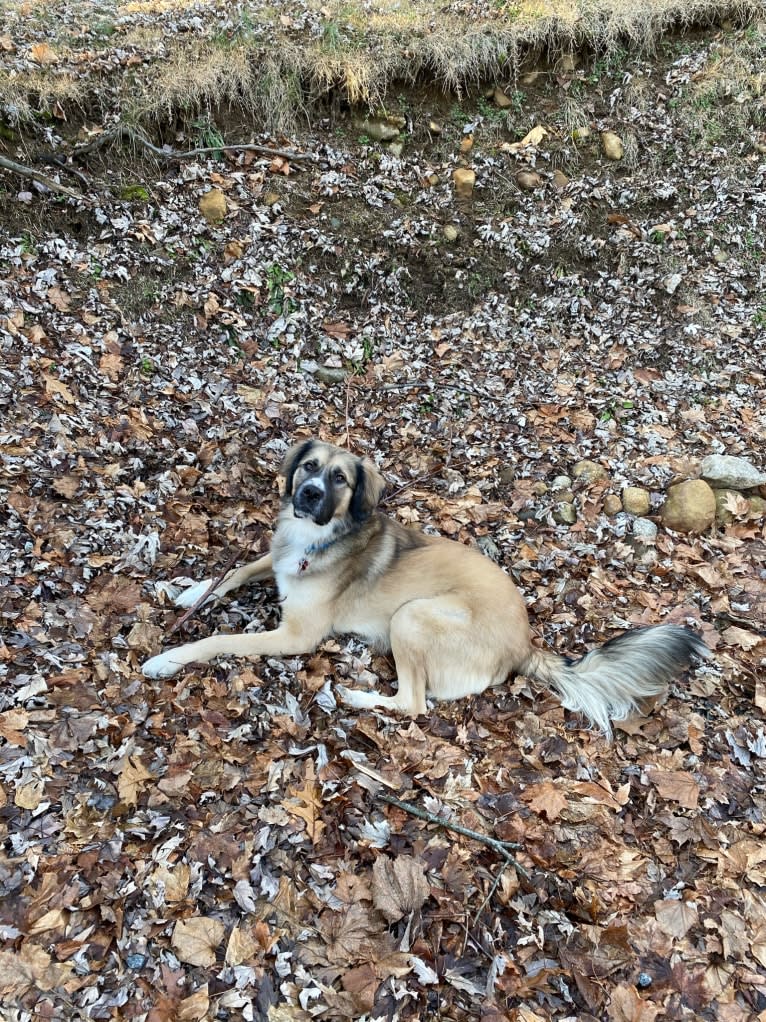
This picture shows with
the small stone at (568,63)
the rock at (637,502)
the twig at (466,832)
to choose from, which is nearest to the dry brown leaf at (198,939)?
the twig at (466,832)

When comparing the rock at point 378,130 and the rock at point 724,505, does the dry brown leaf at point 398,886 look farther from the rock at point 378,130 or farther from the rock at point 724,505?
the rock at point 378,130

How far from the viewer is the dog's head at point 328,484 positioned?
14.9ft

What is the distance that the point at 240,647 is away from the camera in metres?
4.41

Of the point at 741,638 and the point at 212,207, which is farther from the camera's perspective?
the point at 212,207

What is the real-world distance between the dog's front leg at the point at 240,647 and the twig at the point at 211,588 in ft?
0.68

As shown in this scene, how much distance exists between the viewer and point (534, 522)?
20.8 ft

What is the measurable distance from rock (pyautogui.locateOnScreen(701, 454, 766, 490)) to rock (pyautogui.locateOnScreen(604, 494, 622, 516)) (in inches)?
38.3

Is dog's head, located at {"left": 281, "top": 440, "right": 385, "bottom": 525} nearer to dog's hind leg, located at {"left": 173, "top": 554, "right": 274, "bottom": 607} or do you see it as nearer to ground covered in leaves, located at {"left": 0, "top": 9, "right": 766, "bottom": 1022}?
dog's hind leg, located at {"left": 173, "top": 554, "right": 274, "bottom": 607}

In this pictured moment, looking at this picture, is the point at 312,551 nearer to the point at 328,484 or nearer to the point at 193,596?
the point at 328,484

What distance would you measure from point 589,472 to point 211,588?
4245mm

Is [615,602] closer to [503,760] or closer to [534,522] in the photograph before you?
[534,522]

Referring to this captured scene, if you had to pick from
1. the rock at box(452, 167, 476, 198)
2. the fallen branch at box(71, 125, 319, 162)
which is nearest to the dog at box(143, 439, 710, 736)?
the fallen branch at box(71, 125, 319, 162)

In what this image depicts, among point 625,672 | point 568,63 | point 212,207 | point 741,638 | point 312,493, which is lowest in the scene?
point 741,638

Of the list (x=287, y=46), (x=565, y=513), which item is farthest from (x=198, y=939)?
(x=287, y=46)
